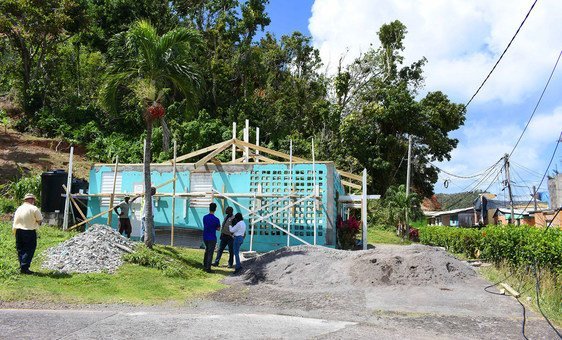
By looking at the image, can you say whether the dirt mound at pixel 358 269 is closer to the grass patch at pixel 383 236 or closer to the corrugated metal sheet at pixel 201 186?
the corrugated metal sheet at pixel 201 186

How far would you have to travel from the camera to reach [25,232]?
34.6ft

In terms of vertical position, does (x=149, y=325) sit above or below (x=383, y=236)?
below

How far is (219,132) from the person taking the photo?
105 feet

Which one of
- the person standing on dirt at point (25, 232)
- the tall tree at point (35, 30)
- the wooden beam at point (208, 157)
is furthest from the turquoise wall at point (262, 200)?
the tall tree at point (35, 30)

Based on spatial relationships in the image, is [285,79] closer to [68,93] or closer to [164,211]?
[68,93]

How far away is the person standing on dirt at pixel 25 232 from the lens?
10.5 meters

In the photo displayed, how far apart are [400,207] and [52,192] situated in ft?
80.0

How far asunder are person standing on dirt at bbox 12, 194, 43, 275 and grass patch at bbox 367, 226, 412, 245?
2341cm

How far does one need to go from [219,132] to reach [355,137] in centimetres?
1227

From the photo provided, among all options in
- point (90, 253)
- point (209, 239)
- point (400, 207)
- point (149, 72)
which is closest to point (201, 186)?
point (209, 239)

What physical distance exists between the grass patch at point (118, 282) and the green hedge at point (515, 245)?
789 cm

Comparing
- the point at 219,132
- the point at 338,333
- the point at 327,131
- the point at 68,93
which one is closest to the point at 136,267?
the point at 338,333

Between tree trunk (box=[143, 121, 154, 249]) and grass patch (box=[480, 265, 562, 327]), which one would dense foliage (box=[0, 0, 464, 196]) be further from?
grass patch (box=[480, 265, 562, 327])

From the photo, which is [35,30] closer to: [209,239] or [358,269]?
[209,239]
